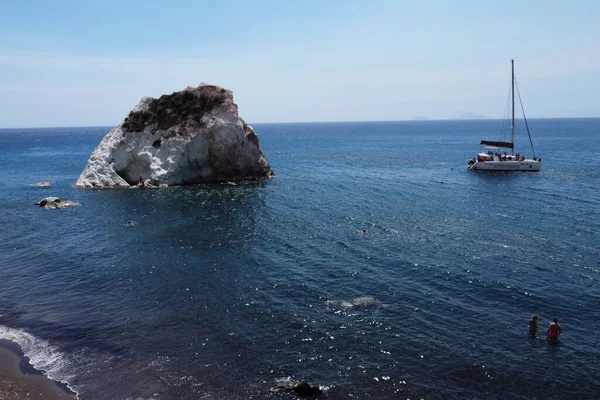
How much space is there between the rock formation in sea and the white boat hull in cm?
4383

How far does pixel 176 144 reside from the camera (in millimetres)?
70688

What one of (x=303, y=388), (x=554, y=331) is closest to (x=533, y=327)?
(x=554, y=331)

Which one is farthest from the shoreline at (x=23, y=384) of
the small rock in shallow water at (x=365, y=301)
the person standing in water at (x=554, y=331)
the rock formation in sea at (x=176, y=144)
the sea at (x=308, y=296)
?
the rock formation in sea at (x=176, y=144)

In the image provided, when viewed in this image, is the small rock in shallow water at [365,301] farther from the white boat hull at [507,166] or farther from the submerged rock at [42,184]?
the submerged rock at [42,184]

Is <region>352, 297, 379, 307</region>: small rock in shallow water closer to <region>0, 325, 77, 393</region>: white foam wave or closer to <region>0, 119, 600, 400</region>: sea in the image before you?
<region>0, 119, 600, 400</region>: sea

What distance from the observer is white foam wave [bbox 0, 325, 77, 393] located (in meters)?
22.9

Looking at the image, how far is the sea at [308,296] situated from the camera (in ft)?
73.8

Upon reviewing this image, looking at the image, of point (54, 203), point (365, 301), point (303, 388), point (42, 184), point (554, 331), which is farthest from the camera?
point (42, 184)

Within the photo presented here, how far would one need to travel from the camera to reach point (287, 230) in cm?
4709

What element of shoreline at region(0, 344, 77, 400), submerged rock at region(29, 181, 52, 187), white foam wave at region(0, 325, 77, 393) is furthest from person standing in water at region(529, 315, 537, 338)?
submerged rock at region(29, 181, 52, 187)

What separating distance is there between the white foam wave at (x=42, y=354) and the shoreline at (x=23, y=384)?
32cm

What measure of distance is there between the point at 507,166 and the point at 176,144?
5984 centimetres

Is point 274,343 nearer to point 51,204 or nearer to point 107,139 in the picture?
point 51,204

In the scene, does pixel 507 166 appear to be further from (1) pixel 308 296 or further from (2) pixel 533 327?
(1) pixel 308 296
